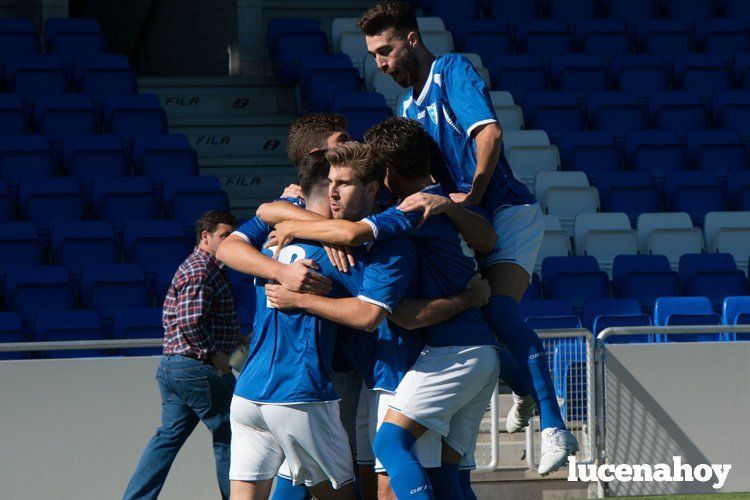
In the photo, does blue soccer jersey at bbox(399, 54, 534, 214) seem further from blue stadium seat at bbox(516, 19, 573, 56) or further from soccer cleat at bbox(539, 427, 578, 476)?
blue stadium seat at bbox(516, 19, 573, 56)

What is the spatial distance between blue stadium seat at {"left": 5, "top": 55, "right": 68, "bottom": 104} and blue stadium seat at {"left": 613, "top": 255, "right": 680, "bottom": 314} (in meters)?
5.21

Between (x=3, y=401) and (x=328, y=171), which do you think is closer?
(x=328, y=171)

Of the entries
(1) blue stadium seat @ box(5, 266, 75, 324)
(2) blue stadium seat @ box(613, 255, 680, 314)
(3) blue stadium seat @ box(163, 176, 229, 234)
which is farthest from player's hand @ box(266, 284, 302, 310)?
(2) blue stadium seat @ box(613, 255, 680, 314)

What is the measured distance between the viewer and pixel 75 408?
7.16 meters

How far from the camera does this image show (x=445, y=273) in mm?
4344

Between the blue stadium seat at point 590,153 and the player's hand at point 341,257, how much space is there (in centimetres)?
734

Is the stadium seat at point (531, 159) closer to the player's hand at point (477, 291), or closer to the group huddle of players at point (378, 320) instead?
the group huddle of players at point (378, 320)

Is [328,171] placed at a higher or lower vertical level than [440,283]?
higher

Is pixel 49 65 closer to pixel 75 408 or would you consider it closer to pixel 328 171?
pixel 75 408

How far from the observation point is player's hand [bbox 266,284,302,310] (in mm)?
4215

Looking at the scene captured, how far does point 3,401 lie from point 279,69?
20.3 ft

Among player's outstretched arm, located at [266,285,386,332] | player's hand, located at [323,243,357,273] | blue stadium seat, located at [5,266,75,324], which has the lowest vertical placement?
player's outstretched arm, located at [266,285,386,332]

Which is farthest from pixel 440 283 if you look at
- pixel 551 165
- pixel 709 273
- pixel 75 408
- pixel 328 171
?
pixel 551 165

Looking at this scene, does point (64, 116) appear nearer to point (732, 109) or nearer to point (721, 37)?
point (732, 109)
